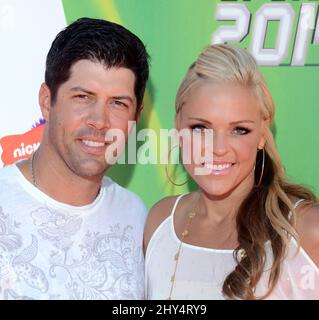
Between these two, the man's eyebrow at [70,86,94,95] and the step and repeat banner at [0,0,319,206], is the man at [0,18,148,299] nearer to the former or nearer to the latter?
the man's eyebrow at [70,86,94,95]

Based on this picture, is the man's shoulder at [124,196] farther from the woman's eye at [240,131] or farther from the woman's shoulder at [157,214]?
the woman's eye at [240,131]

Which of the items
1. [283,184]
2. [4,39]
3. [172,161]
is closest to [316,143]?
[283,184]

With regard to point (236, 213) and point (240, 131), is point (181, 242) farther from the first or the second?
point (240, 131)

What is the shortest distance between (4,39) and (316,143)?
1419 mm

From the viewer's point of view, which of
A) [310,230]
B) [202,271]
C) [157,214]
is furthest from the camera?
[157,214]

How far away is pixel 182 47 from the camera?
2.53 meters

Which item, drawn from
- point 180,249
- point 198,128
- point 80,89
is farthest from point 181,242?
point 80,89

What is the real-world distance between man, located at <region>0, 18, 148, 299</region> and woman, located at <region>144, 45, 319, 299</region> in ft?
0.65

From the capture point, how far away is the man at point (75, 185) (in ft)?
6.57

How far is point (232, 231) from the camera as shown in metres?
2.11

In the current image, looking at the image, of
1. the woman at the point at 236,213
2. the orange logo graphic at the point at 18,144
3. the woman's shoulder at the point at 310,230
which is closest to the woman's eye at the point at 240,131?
the woman at the point at 236,213

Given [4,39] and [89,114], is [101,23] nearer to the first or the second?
[89,114]

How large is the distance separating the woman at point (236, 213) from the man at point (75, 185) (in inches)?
7.8

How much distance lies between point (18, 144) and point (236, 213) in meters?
1.02
